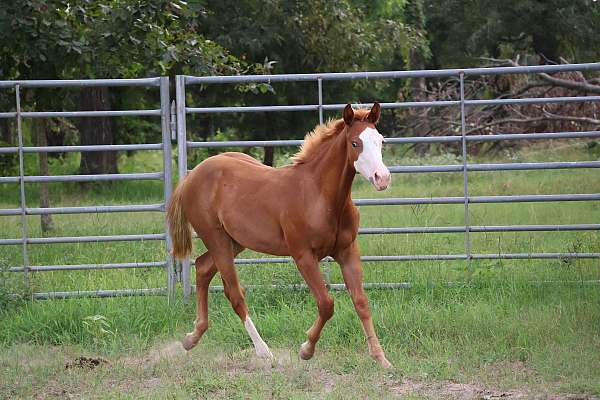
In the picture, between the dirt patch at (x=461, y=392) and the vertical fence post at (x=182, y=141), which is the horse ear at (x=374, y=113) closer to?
the dirt patch at (x=461, y=392)

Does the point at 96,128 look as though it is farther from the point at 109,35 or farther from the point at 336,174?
the point at 336,174

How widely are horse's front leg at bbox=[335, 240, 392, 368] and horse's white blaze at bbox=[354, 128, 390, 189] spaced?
689mm

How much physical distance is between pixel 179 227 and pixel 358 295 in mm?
1786

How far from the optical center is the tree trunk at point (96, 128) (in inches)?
709

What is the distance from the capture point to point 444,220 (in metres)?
12.4

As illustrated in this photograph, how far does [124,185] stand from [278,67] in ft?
13.4

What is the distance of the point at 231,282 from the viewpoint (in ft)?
22.9

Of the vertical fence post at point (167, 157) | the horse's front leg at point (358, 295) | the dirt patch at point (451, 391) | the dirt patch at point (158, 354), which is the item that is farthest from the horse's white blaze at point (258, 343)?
the vertical fence post at point (167, 157)

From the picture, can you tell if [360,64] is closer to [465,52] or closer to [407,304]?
[465,52]

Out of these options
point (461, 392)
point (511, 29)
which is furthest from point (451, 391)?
point (511, 29)

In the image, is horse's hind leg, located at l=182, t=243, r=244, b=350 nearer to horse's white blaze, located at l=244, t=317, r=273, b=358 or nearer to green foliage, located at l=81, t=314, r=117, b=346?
horse's white blaze, located at l=244, t=317, r=273, b=358

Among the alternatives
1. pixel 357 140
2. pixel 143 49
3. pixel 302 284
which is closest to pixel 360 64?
pixel 143 49

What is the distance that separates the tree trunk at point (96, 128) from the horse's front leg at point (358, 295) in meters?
11.9

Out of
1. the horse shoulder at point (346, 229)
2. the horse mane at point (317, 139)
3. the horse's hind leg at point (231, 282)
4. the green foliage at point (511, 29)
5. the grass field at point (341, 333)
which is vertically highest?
the green foliage at point (511, 29)
